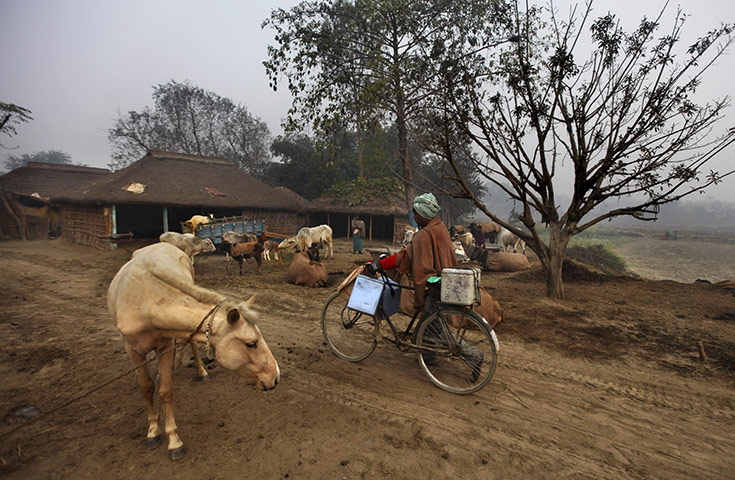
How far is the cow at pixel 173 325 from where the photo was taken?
2.56 meters

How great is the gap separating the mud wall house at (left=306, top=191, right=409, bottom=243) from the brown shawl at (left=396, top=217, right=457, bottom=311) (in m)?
19.0

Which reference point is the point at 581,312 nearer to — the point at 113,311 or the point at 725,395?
the point at 725,395

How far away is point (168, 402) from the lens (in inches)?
115

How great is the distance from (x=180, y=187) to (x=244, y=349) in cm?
Answer: 1843

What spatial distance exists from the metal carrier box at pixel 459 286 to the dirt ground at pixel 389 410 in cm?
107

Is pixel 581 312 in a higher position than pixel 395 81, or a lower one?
lower

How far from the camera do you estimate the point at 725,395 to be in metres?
3.84

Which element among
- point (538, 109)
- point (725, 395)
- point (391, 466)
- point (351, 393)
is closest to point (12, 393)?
point (351, 393)

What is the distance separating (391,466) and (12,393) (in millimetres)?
4040

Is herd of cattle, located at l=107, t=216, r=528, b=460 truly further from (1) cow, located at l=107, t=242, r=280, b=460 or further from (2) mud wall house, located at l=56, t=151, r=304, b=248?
(2) mud wall house, located at l=56, t=151, r=304, b=248

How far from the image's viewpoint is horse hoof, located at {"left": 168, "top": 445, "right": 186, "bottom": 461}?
2.74 meters

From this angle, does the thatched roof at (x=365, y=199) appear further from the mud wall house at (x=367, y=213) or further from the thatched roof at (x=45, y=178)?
the thatched roof at (x=45, y=178)

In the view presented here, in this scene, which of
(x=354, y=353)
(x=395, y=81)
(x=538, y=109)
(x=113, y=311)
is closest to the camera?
(x=113, y=311)

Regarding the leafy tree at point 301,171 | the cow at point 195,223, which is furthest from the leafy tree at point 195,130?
the cow at point 195,223
